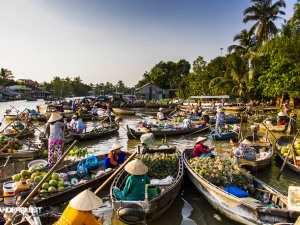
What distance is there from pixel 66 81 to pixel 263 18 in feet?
249

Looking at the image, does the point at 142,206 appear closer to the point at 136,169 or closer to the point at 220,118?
the point at 136,169

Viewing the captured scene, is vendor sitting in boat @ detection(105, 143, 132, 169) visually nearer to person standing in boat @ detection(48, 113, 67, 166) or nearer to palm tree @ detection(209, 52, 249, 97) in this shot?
person standing in boat @ detection(48, 113, 67, 166)

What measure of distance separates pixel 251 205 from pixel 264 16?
31.0m

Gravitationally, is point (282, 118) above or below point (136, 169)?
above

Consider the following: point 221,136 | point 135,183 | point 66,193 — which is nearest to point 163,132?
point 221,136

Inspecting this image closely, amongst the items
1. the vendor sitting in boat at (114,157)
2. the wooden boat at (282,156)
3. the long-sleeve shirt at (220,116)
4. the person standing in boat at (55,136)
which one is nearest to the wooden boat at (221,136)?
the long-sleeve shirt at (220,116)

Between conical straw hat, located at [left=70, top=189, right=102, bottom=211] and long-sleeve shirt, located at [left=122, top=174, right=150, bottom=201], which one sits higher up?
conical straw hat, located at [left=70, top=189, right=102, bottom=211]

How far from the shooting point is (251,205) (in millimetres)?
4188

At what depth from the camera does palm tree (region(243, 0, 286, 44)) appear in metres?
27.9

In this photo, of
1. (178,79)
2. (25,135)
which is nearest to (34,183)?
(25,135)

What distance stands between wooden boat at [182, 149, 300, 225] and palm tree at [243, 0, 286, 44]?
1128 inches

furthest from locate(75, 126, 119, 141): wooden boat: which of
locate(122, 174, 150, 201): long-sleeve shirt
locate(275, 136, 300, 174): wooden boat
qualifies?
locate(275, 136, 300, 174): wooden boat

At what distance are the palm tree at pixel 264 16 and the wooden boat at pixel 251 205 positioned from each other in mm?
28658

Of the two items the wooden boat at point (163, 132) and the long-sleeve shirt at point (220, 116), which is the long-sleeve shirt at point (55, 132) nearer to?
the wooden boat at point (163, 132)
